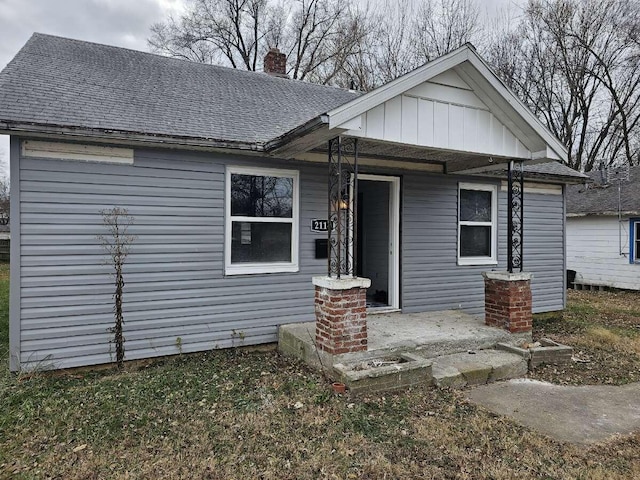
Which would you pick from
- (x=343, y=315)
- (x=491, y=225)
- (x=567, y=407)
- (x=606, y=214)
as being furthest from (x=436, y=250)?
(x=606, y=214)

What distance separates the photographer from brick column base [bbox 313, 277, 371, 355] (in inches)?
179

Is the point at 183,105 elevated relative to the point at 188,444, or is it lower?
elevated

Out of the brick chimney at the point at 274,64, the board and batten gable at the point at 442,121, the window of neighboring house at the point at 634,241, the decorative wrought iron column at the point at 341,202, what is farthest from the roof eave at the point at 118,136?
the window of neighboring house at the point at 634,241

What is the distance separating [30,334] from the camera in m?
4.66

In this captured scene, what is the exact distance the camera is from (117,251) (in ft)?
16.5

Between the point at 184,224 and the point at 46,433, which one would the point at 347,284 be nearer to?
the point at 184,224

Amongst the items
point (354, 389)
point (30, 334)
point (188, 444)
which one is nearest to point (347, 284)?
point (354, 389)

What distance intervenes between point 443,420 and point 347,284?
63.1 inches

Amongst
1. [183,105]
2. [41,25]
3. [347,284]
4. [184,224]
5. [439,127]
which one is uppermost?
[41,25]

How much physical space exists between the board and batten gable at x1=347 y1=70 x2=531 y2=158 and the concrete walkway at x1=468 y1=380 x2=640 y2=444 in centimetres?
288

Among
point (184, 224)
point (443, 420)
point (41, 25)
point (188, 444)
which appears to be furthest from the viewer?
point (41, 25)

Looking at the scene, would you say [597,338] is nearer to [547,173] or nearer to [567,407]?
→ [547,173]

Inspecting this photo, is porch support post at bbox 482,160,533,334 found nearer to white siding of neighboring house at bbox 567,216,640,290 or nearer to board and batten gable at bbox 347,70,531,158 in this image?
board and batten gable at bbox 347,70,531,158

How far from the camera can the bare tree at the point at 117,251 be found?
16.4ft
